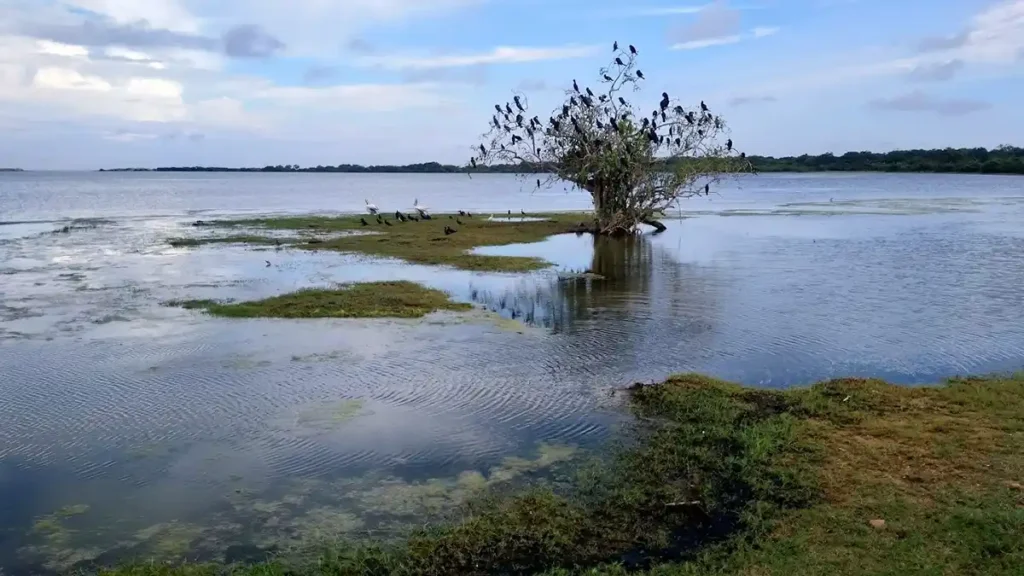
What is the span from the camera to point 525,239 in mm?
31391

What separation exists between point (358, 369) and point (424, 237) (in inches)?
781

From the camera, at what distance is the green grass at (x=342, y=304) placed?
1559 cm

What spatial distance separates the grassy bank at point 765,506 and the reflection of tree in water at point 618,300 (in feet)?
17.2

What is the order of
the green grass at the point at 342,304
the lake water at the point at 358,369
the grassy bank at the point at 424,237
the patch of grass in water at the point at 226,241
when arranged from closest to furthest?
the lake water at the point at 358,369 → the green grass at the point at 342,304 → the grassy bank at the point at 424,237 → the patch of grass in water at the point at 226,241

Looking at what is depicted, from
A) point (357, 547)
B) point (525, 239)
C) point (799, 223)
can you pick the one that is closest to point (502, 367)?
point (357, 547)

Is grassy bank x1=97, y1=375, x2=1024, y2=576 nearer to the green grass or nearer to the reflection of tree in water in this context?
the reflection of tree in water

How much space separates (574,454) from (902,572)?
11.1ft

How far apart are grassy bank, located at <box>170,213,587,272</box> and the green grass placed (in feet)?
17.0

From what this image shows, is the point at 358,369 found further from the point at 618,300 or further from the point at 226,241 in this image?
the point at 226,241

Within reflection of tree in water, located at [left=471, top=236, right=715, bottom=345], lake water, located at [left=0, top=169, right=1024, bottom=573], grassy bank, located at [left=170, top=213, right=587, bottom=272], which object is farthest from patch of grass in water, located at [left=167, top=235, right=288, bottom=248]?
reflection of tree in water, located at [left=471, top=236, right=715, bottom=345]

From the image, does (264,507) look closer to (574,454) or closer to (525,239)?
(574,454)

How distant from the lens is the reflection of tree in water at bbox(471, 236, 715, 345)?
14.8 metres

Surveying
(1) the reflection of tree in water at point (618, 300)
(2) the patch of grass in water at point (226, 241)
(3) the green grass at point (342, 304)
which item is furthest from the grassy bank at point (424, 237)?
(3) the green grass at point (342, 304)

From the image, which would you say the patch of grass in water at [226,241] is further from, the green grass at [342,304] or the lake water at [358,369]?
the green grass at [342,304]
